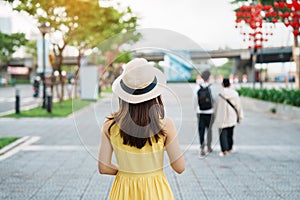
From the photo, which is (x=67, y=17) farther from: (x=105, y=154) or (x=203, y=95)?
(x=105, y=154)

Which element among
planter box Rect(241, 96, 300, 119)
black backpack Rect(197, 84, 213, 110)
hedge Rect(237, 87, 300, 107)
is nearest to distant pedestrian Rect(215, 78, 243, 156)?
black backpack Rect(197, 84, 213, 110)

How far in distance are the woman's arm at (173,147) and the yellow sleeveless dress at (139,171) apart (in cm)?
5

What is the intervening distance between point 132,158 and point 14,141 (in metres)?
8.85

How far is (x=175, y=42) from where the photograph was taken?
291cm

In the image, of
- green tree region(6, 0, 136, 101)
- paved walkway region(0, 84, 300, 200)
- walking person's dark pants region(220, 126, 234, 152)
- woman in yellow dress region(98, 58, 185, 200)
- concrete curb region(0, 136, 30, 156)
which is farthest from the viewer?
green tree region(6, 0, 136, 101)

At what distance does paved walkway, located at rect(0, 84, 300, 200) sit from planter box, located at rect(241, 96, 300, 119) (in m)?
6.00

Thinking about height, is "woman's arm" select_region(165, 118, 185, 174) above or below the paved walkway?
above

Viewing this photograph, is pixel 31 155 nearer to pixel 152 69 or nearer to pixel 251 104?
pixel 152 69

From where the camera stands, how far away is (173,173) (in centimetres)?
747

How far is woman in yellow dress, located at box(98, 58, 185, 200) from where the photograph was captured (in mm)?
2662

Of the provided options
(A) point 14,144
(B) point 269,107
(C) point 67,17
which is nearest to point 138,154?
(A) point 14,144

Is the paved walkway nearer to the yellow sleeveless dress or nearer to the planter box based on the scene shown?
the yellow sleeveless dress

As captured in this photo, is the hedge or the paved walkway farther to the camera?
the hedge

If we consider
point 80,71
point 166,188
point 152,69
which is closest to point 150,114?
point 152,69
